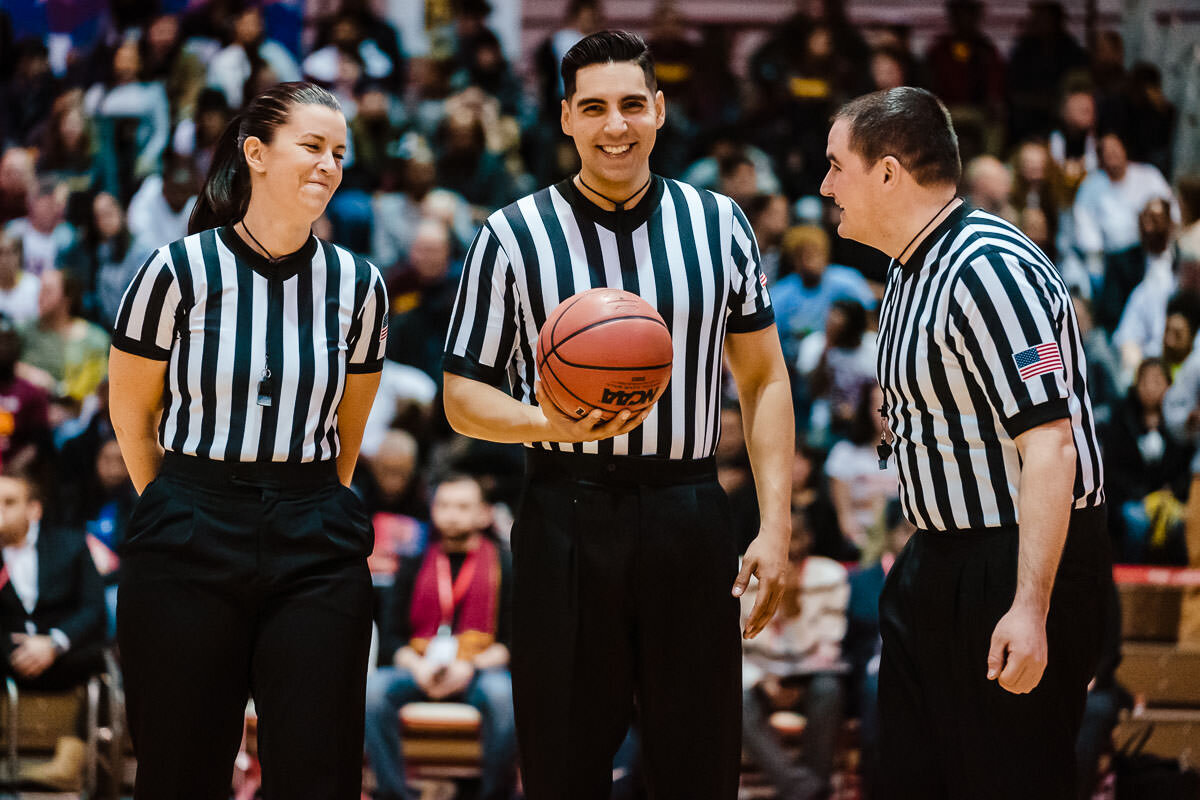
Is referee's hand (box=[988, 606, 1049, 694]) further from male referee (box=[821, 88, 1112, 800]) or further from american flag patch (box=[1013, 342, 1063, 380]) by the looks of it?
american flag patch (box=[1013, 342, 1063, 380])

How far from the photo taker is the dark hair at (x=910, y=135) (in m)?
3.33

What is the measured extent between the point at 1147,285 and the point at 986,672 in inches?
267

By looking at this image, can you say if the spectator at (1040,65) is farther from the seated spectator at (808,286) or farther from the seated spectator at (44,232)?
the seated spectator at (44,232)

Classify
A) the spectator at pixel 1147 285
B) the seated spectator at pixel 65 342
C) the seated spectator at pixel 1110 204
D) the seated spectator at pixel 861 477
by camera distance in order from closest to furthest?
1. the seated spectator at pixel 861 477
2. the seated spectator at pixel 65 342
3. the spectator at pixel 1147 285
4. the seated spectator at pixel 1110 204

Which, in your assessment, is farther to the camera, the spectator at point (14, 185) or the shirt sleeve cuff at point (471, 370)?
the spectator at point (14, 185)

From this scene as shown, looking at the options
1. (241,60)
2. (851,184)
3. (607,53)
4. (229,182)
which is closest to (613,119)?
(607,53)

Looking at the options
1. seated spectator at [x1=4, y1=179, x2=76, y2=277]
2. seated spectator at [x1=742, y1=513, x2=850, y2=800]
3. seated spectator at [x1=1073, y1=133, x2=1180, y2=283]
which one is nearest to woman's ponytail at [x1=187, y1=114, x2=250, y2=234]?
seated spectator at [x1=742, y1=513, x2=850, y2=800]

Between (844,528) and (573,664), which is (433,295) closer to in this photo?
(844,528)

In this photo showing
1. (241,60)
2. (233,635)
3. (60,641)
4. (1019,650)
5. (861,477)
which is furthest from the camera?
(241,60)

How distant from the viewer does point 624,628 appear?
3332 mm

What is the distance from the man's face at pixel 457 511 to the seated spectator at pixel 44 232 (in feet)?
13.3

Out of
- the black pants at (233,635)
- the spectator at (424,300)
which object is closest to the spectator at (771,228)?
the spectator at (424,300)

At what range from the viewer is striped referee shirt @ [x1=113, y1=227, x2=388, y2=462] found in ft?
10.8

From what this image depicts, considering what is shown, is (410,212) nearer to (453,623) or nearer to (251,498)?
(453,623)
